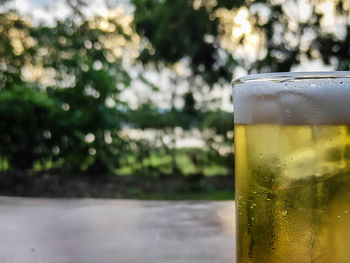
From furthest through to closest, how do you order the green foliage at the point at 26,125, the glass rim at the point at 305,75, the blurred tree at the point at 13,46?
the blurred tree at the point at 13,46 → the green foliage at the point at 26,125 → the glass rim at the point at 305,75

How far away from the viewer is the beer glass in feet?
2.49

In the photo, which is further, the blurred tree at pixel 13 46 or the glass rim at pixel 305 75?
the blurred tree at pixel 13 46

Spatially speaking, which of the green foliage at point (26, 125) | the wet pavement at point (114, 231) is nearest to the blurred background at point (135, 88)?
the green foliage at point (26, 125)

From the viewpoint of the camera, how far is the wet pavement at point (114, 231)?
1.00m

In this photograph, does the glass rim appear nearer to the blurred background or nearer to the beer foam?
the beer foam

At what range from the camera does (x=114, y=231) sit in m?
1.22

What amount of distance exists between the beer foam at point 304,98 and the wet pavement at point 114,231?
37cm

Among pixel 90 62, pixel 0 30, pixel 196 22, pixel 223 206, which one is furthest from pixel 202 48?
pixel 223 206

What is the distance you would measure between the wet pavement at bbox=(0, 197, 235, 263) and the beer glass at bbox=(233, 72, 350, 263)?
238mm

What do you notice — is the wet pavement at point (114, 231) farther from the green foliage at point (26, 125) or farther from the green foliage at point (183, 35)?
the green foliage at point (183, 35)

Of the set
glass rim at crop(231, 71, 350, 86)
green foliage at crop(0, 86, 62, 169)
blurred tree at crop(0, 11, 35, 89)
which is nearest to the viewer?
glass rim at crop(231, 71, 350, 86)

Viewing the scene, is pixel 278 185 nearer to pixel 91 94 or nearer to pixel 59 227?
pixel 59 227

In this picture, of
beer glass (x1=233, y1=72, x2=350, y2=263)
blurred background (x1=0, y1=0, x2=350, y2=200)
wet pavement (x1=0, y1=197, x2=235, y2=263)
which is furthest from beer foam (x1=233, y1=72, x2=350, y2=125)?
blurred background (x1=0, y1=0, x2=350, y2=200)

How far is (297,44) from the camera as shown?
6004 millimetres
